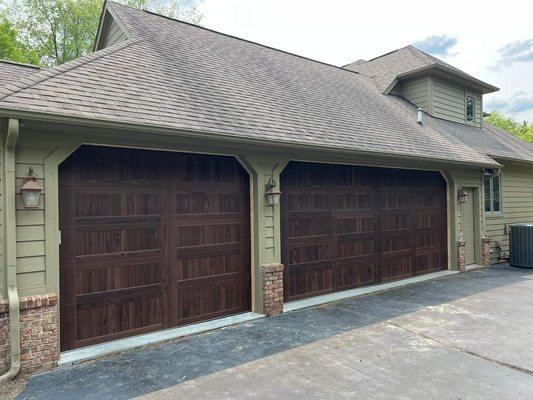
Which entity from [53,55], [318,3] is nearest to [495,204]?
[318,3]

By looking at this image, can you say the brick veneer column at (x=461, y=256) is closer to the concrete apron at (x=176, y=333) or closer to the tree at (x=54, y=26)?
the concrete apron at (x=176, y=333)

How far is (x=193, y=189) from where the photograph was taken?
215 inches

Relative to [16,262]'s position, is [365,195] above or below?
above

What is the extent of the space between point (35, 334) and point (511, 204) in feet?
42.0

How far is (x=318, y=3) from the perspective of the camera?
9156 millimetres

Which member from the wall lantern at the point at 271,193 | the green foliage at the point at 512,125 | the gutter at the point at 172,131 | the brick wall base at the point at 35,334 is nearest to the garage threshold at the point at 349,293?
the wall lantern at the point at 271,193

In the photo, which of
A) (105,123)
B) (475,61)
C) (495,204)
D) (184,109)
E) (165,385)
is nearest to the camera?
(165,385)

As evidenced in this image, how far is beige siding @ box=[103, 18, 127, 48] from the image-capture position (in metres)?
7.64

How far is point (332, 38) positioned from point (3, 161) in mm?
14099

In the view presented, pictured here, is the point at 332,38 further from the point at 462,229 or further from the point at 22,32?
the point at 22,32

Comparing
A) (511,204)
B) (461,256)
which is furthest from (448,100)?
(461,256)

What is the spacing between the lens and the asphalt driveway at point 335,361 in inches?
139

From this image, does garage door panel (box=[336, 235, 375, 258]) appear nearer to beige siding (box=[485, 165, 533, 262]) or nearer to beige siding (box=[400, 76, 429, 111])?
beige siding (box=[485, 165, 533, 262])

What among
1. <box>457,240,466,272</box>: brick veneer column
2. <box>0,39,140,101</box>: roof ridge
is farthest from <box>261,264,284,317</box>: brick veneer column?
<box>457,240,466,272</box>: brick veneer column
